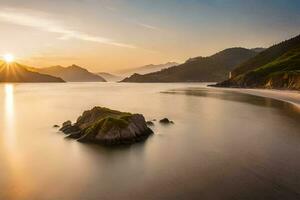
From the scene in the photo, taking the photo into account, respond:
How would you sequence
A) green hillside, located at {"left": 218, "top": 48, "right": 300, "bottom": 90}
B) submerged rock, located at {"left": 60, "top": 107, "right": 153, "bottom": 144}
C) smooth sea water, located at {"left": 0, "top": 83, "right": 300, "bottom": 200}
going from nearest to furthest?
smooth sea water, located at {"left": 0, "top": 83, "right": 300, "bottom": 200}
submerged rock, located at {"left": 60, "top": 107, "right": 153, "bottom": 144}
green hillside, located at {"left": 218, "top": 48, "right": 300, "bottom": 90}

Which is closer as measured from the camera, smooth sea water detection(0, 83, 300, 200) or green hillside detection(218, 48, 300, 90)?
smooth sea water detection(0, 83, 300, 200)

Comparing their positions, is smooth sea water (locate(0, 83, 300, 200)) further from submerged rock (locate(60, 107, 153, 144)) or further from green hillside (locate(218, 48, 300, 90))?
green hillside (locate(218, 48, 300, 90))

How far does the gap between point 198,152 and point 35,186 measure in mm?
16969

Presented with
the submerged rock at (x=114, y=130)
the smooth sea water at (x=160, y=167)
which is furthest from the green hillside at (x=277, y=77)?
the submerged rock at (x=114, y=130)

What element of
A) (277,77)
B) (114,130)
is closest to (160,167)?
(114,130)

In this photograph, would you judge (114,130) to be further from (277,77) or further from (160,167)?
(277,77)

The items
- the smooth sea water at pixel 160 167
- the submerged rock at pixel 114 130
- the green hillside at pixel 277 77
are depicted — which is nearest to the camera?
the smooth sea water at pixel 160 167

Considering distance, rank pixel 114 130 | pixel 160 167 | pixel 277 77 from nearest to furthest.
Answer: pixel 160 167 < pixel 114 130 < pixel 277 77

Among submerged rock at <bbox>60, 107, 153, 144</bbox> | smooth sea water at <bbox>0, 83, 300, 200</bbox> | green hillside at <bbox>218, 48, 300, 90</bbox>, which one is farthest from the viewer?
green hillside at <bbox>218, 48, 300, 90</bbox>

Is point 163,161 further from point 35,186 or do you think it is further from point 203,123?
point 203,123

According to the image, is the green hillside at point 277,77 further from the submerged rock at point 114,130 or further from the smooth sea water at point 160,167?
the submerged rock at point 114,130

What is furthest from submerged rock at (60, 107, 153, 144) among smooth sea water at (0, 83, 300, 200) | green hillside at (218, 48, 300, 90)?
green hillside at (218, 48, 300, 90)

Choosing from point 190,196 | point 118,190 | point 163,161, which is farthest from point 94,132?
point 190,196

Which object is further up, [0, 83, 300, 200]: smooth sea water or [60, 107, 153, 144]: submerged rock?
[60, 107, 153, 144]: submerged rock
